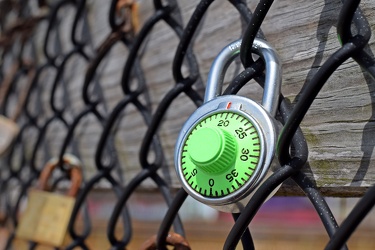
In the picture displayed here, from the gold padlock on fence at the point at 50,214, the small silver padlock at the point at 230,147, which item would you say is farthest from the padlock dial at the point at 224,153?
the gold padlock on fence at the point at 50,214

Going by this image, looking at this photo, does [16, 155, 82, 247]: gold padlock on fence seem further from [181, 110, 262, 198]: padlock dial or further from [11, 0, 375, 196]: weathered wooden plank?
[181, 110, 262, 198]: padlock dial

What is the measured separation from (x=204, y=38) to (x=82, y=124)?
0.37 metres

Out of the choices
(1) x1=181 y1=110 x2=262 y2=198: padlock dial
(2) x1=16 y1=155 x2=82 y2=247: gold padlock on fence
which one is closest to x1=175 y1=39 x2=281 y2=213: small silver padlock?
(1) x1=181 y1=110 x2=262 y2=198: padlock dial

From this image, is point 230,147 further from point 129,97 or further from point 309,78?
point 129,97

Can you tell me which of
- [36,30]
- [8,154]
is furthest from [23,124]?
[36,30]

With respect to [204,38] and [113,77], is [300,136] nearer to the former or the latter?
[204,38]

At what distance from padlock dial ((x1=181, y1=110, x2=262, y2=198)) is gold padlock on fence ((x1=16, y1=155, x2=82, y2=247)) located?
48cm

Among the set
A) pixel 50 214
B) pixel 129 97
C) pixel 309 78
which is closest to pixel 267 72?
pixel 309 78

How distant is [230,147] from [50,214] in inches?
21.4

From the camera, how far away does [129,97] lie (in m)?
0.81

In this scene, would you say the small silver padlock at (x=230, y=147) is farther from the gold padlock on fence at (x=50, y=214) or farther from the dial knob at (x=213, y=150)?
the gold padlock on fence at (x=50, y=214)

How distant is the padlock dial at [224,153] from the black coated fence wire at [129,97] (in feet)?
0.07

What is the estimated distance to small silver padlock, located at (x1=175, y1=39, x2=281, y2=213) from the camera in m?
0.49

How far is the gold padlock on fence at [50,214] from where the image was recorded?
3.09ft
